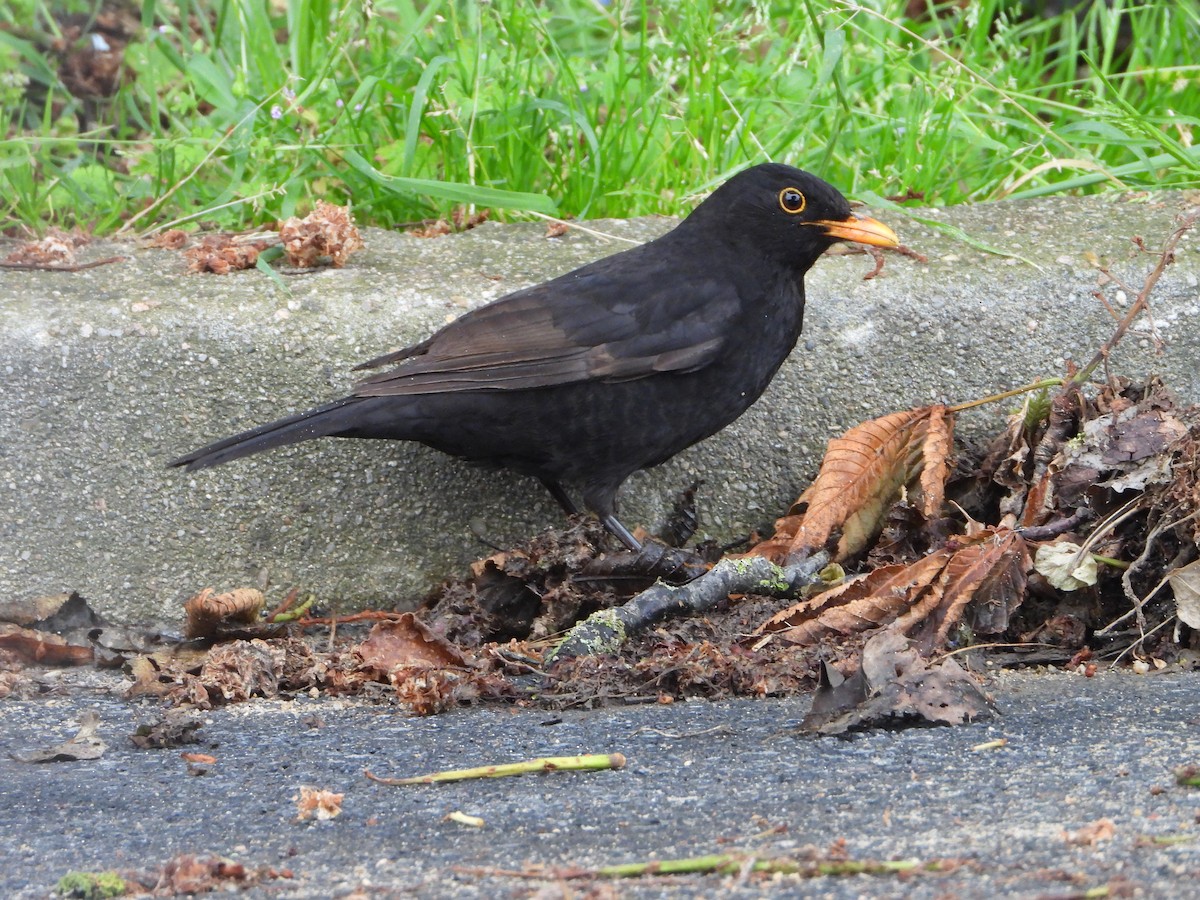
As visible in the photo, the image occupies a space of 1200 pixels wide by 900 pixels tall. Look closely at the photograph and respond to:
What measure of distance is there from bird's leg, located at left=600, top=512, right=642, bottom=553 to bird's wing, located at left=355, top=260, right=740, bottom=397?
0.41 meters

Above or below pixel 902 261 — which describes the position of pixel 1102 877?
below

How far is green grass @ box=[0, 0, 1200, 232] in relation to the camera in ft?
15.2

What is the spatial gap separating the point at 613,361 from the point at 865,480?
0.77 meters

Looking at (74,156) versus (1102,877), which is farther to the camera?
(74,156)

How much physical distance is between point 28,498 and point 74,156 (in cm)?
188

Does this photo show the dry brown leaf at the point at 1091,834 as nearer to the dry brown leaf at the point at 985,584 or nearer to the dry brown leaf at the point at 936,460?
the dry brown leaf at the point at 985,584

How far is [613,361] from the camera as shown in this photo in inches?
161

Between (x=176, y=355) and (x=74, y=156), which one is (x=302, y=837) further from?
(x=74, y=156)

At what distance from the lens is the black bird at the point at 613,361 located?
3924 mm

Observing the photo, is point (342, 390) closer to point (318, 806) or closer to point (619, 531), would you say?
point (619, 531)

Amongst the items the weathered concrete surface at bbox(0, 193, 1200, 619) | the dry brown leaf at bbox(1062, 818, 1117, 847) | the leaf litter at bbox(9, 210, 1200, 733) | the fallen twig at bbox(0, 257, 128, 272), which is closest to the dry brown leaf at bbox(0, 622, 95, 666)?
the leaf litter at bbox(9, 210, 1200, 733)

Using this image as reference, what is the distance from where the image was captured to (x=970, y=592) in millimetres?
3277

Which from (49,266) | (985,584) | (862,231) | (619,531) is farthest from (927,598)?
(49,266)

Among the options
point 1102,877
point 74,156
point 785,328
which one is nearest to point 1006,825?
point 1102,877
